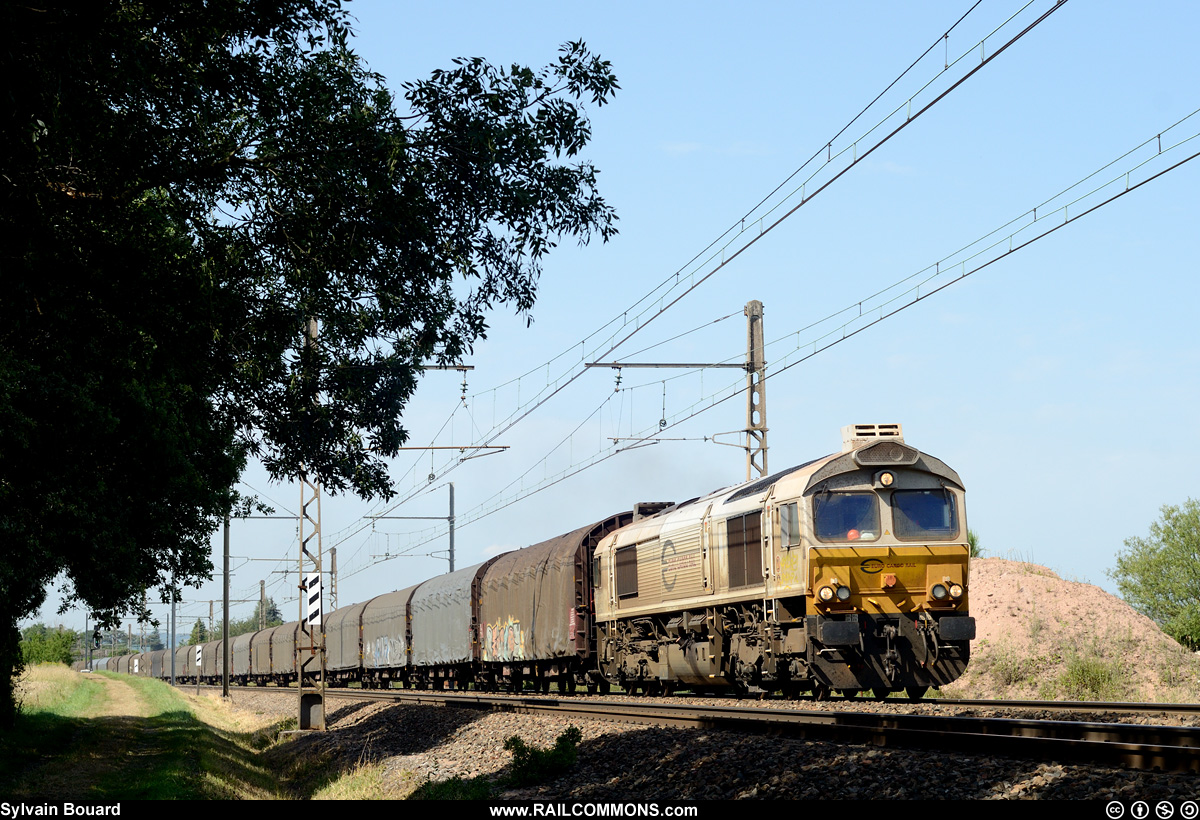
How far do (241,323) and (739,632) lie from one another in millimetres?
10320

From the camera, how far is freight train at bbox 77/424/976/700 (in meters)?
A: 17.6

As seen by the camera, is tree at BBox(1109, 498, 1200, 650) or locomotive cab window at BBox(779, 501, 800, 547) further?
tree at BBox(1109, 498, 1200, 650)

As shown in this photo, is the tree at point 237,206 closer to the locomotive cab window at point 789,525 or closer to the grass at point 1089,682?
the locomotive cab window at point 789,525

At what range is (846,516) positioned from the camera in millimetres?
18172

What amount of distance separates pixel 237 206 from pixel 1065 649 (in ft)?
66.0

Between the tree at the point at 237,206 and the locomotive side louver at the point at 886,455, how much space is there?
735 centimetres

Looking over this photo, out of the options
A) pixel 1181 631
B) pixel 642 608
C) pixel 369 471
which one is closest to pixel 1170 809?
pixel 369 471

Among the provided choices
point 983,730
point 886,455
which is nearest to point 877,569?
point 886,455

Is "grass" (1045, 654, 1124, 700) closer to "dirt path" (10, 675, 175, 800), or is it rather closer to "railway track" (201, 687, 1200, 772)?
"railway track" (201, 687, 1200, 772)

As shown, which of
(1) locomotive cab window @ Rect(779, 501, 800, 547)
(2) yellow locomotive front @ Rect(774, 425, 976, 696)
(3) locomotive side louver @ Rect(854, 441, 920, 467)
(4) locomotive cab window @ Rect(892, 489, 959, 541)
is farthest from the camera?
(3) locomotive side louver @ Rect(854, 441, 920, 467)

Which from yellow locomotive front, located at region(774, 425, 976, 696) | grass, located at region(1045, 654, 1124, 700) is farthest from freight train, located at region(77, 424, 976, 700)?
grass, located at region(1045, 654, 1124, 700)

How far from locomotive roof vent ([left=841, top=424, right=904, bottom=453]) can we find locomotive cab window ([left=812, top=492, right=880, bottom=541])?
2.90 ft

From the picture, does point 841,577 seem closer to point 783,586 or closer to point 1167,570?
point 783,586

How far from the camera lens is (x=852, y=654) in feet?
57.2
